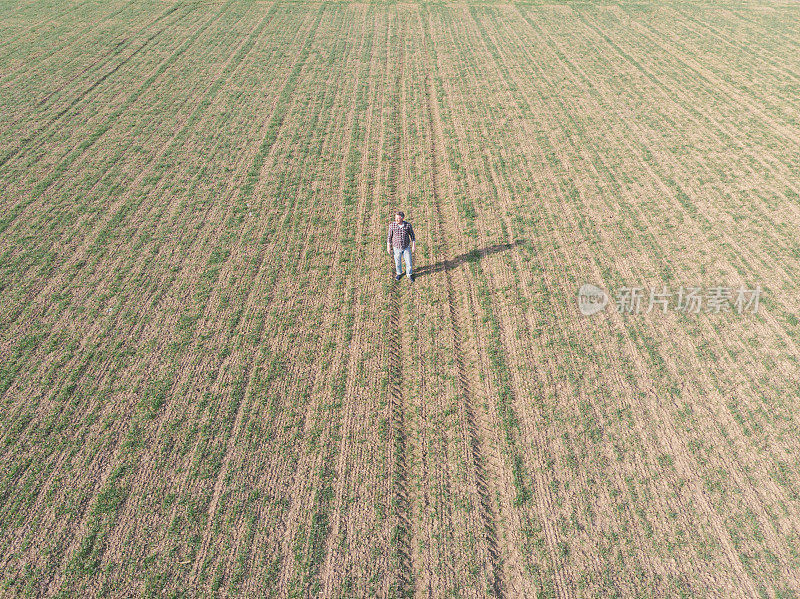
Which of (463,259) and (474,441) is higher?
(463,259)

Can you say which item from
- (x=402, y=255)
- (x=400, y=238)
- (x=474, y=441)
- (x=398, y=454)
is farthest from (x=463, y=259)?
(x=398, y=454)

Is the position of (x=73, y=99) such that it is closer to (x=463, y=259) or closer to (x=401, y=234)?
(x=401, y=234)

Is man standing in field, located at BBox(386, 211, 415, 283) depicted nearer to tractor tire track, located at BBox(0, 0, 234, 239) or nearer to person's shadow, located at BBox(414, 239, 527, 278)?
person's shadow, located at BBox(414, 239, 527, 278)

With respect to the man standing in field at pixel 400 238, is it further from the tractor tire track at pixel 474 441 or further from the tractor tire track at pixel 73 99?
the tractor tire track at pixel 73 99

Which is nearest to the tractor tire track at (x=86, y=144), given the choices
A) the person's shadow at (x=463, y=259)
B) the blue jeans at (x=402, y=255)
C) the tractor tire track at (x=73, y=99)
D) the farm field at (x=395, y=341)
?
the farm field at (x=395, y=341)

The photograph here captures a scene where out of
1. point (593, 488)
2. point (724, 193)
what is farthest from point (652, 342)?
point (724, 193)

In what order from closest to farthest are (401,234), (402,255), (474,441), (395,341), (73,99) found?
(474,441) → (395,341) → (401,234) → (402,255) → (73,99)
